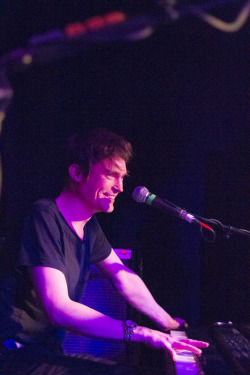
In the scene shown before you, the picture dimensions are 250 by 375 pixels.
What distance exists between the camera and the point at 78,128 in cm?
289

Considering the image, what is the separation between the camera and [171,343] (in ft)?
5.16

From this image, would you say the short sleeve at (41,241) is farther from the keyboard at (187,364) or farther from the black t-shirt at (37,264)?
the keyboard at (187,364)

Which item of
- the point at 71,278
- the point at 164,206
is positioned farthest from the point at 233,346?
the point at 71,278

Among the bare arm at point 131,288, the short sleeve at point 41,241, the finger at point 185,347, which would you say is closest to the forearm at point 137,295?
the bare arm at point 131,288

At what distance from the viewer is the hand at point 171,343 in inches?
60.9

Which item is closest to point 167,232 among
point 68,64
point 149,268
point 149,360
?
point 149,268

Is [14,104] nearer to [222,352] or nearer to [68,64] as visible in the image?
[68,64]

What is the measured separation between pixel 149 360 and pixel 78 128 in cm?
193

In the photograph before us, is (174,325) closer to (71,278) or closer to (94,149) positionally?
(71,278)

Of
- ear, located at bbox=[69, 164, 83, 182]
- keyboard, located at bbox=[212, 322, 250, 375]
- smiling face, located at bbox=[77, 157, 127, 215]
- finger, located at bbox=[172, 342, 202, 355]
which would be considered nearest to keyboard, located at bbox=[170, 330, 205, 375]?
finger, located at bbox=[172, 342, 202, 355]

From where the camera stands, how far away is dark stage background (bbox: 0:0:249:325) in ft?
8.60

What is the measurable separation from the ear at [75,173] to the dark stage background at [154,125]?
63 centimetres

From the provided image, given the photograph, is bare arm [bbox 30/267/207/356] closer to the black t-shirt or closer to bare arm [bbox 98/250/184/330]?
the black t-shirt

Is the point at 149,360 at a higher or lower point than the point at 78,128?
lower
